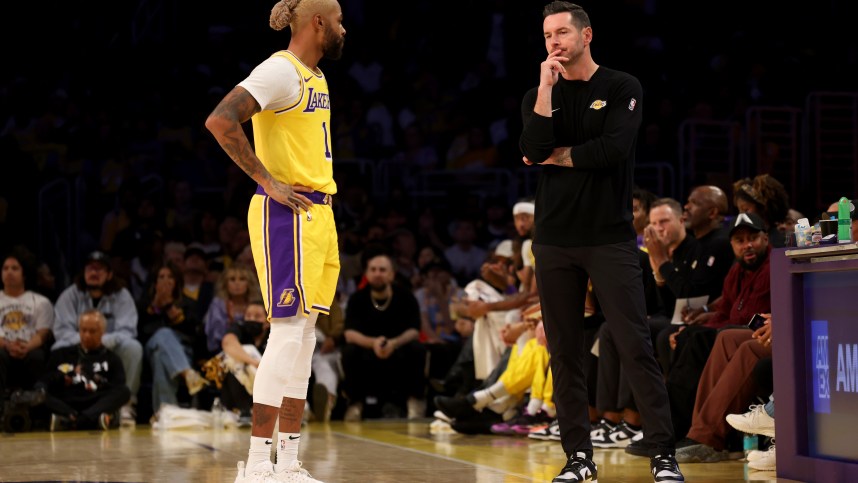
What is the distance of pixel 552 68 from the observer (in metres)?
4.49

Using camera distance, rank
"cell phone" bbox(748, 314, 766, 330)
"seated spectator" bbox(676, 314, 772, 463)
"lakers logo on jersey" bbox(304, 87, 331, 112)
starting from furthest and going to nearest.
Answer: "cell phone" bbox(748, 314, 766, 330)
"seated spectator" bbox(676, 314, 772, 463)
"lakers logo on jersey" bbox(304, 87, 331, 112)

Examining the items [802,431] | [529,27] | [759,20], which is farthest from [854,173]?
[802,431]

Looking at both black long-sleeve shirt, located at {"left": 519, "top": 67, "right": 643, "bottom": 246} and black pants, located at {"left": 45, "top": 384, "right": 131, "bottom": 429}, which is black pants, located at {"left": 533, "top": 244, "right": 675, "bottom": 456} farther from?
black pants, located at {"left": 45, "top": 384, "right": 131, "bottom": 429}

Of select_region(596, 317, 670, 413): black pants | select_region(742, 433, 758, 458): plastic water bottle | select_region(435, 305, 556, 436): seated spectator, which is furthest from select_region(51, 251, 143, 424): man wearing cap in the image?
select_region(742, 433, 758, 458): plastic water bottle

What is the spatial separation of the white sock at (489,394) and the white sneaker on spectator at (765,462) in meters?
2.71

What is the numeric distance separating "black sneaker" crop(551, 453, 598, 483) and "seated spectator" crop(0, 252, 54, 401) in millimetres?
5811

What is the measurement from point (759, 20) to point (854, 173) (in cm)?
324

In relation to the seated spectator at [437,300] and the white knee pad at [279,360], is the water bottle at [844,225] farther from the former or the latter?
the seated spectator at [437,300]

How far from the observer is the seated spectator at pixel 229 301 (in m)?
9.34

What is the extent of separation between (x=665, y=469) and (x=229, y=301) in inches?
218

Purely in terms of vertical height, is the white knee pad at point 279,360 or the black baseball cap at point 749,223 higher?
the black baseball cap at point 749,223

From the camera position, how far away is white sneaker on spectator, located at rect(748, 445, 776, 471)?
17.7 feet

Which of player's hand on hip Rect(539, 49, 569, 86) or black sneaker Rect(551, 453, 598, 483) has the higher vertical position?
player's hand on hip Rect(539, 49, 569, 86)

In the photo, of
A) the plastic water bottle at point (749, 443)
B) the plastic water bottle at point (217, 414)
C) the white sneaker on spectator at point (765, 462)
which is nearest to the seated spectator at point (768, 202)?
the plastic water bottle at point (749, 443)
